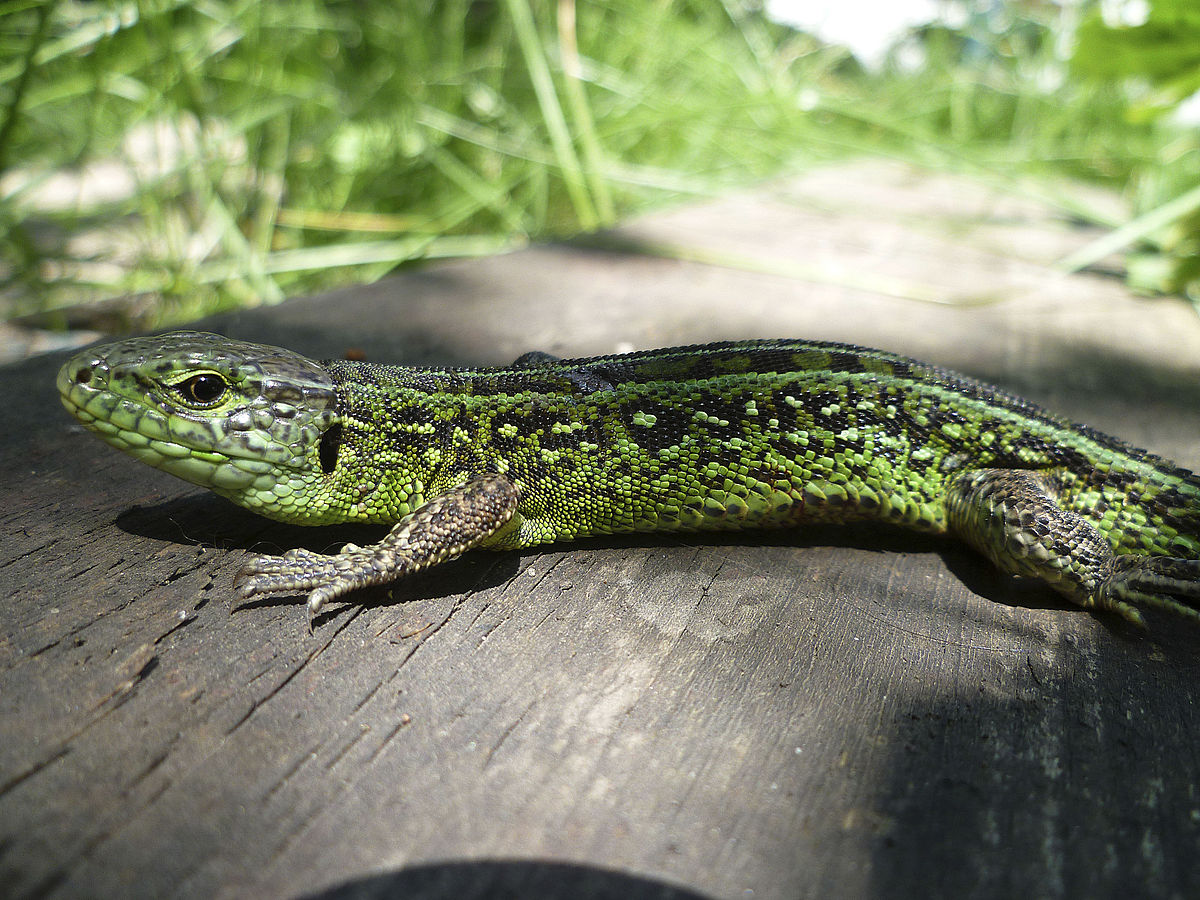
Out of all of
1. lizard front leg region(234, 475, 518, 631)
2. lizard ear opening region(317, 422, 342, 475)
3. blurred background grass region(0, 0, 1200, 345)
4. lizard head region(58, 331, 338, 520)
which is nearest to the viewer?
lizard front leg region(234, 475, 518, 631)

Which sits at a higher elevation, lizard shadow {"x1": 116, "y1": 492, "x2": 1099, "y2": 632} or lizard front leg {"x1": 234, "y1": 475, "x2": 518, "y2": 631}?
lizard front leg {"x1": 234, "y1": 475, "x2": 518, "y2": 631}

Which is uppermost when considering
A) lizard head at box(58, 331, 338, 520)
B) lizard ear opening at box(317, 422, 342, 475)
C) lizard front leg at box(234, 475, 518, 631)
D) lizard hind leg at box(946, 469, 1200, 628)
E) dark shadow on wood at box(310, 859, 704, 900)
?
lizard head at box(58, 331, 338, 520)

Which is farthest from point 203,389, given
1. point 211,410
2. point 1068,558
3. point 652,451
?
point 1068,558

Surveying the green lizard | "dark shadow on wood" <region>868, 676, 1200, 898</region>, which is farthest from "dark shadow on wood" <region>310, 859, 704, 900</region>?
the green lizard

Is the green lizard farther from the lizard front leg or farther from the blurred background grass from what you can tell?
the blurred background grass

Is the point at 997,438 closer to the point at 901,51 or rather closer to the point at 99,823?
the point at 99,823

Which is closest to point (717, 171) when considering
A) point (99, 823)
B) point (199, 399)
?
point (199, 399)

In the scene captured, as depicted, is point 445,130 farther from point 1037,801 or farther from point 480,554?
point 1037,801
